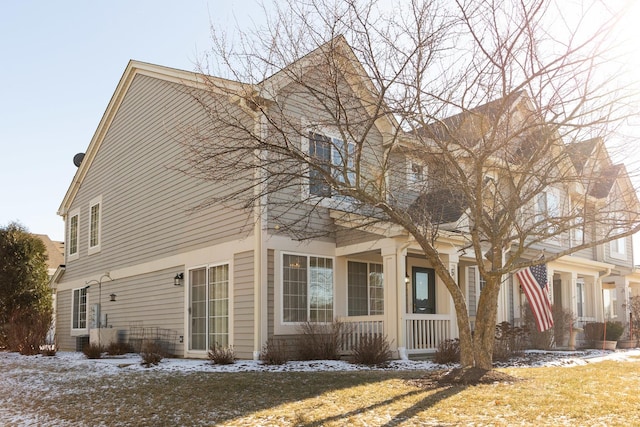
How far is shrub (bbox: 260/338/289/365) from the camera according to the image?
11.8 m

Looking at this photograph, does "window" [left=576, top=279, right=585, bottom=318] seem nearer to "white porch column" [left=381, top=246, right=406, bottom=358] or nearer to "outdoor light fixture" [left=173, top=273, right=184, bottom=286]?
"white porch column" [left=381, top=246, right=406, bottom=358]

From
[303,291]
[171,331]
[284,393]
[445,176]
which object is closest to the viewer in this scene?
[284,393]

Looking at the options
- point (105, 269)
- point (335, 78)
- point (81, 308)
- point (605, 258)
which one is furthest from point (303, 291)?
point (605, 258)

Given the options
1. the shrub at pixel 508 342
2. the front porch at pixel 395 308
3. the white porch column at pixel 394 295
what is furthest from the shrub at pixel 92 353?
the shrub at pixel 508 342

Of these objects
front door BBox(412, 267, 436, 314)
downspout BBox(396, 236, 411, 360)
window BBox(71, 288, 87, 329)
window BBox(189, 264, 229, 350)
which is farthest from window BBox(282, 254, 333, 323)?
window BBox(71, 288, 87, 329)

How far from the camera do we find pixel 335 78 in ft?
28.6

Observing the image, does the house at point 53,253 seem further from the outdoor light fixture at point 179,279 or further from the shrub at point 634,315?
the shrub at point 634,315

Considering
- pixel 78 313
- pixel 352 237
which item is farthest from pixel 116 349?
pixel 352 237

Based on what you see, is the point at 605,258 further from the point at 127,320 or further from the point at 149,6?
the point at 149,6

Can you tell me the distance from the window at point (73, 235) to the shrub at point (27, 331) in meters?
2.48

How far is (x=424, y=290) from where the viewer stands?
16.1 meters

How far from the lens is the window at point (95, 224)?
1986 cm

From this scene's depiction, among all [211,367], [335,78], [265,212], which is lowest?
[211,367]

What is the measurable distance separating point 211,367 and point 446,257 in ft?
18.7
